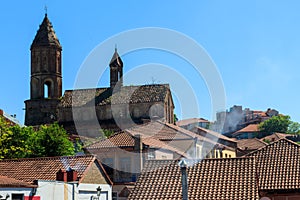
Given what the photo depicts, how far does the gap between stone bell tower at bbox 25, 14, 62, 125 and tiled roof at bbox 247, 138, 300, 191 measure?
230 feet

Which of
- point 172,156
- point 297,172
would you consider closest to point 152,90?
point 172,156

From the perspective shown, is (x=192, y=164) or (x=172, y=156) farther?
(x=172, y=156)

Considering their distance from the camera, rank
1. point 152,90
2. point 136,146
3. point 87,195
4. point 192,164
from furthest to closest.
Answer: point 152,90 → point 136,146 → point 87,195 → point 192,164

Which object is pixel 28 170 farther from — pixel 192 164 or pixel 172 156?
pixel 172 156

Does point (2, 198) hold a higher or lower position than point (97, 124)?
lower

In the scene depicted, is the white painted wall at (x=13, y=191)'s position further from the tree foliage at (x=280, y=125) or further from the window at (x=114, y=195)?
the tree foliage at (x=280, y=125)

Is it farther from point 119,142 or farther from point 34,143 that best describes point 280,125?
point 119,142

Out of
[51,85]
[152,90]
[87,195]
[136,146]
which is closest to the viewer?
[87,195]

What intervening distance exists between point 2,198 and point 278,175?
14.1m

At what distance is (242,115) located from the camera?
18362 centimetres

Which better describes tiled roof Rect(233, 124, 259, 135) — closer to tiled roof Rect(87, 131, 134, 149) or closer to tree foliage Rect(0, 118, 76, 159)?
tree foliage Rect(0, 118, 76, 159)

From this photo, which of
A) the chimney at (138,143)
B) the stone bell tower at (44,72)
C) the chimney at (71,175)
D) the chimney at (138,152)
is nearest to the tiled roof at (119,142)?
the chimney at (138,143)

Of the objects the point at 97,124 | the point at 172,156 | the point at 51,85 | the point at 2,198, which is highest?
the point at 51,85

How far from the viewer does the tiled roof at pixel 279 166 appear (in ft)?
112
